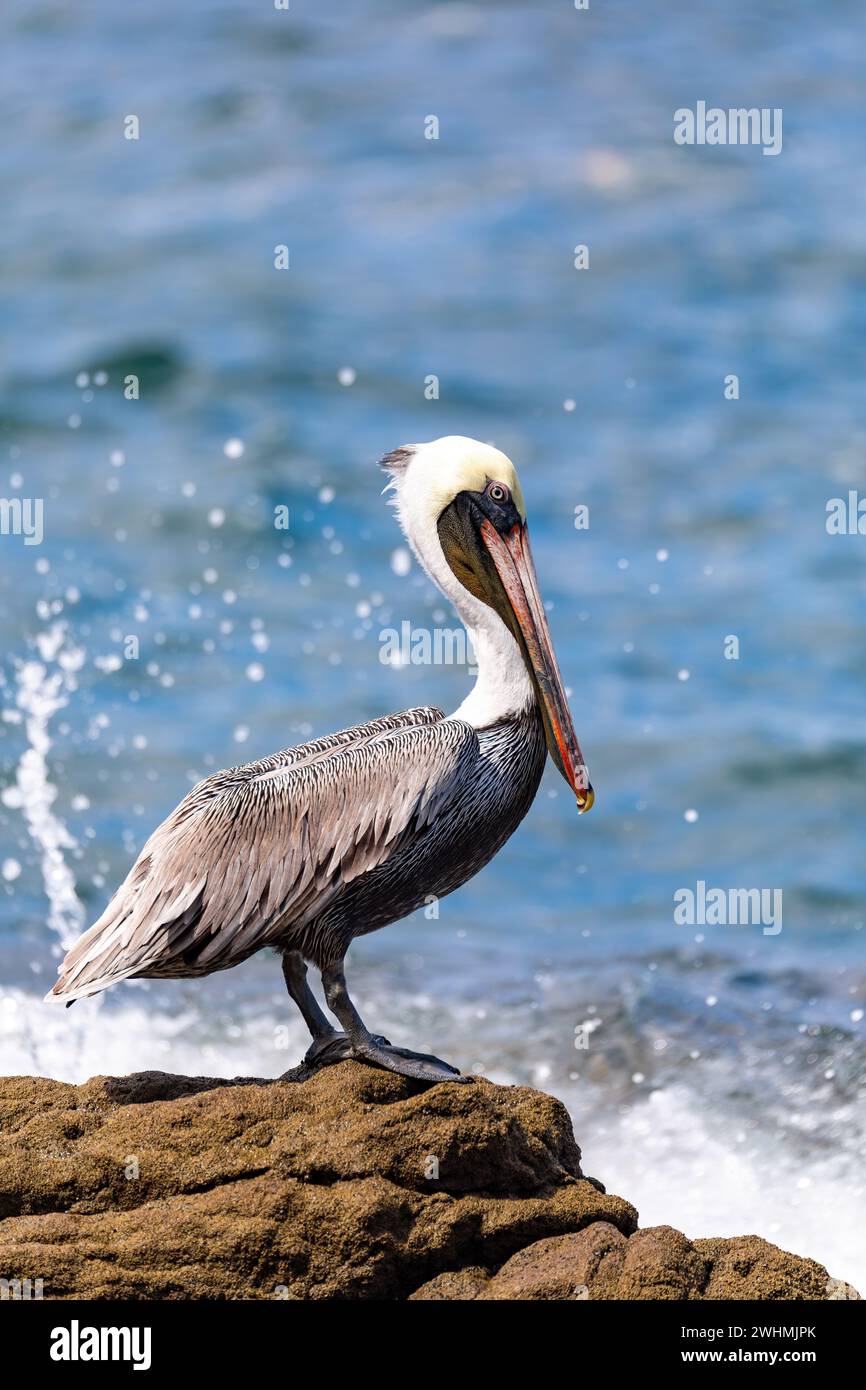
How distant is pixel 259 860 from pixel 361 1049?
830 millimetres

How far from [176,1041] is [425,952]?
242 centimetres

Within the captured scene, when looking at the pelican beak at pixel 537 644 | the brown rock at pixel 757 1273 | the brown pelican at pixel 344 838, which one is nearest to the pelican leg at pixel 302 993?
the brown pelican at pixel 344 838

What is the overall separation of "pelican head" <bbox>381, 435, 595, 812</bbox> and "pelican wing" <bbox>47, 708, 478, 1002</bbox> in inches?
22.1

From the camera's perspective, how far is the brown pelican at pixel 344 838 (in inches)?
266

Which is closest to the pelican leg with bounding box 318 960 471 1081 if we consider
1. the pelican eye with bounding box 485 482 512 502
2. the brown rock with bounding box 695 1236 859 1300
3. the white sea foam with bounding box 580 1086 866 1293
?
the brown rock with bounding box 695 1236 859 1300

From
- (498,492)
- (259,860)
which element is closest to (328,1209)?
(259,860)

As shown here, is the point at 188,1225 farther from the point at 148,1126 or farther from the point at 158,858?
the point at 158,858

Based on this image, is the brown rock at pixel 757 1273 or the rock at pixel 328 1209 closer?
the rock at pixel 328 1209

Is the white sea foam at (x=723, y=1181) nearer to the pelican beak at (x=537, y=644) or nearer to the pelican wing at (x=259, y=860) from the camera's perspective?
the pelican beak at (x=537, y=644)

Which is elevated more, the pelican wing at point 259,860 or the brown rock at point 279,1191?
the pelican wing at point 259,860

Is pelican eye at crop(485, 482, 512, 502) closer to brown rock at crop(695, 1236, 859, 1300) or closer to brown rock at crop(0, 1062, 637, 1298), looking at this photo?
brown rock at crop(0, 1062, 637, 1298)

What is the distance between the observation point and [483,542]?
738 cm

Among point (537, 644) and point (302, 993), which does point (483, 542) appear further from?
point (302, 993)

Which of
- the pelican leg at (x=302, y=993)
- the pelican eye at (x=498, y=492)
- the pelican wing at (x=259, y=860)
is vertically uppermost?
the pelican eye at (x=498, y=492)
